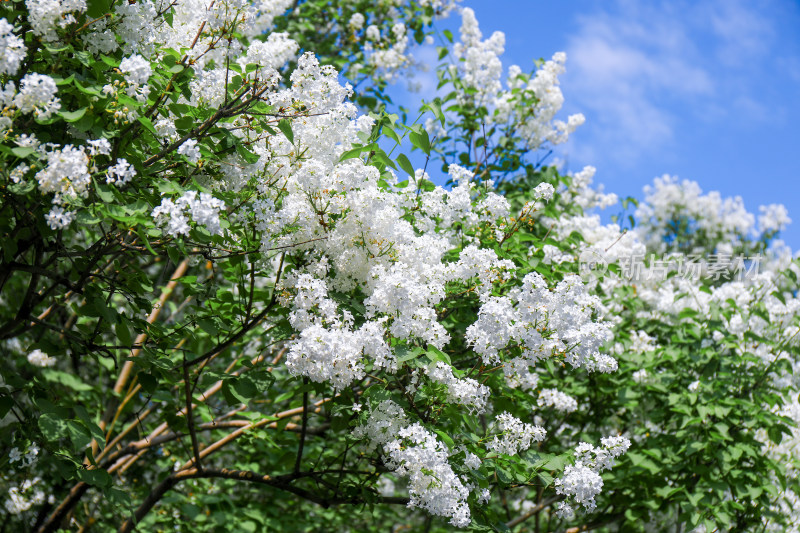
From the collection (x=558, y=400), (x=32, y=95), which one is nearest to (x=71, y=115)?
(x=32, y=95)

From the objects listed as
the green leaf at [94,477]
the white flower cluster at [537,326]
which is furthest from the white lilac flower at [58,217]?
the white flower cluster at [537,326]

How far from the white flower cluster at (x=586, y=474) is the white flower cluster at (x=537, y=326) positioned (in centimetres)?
46

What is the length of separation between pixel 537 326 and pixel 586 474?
730 mm

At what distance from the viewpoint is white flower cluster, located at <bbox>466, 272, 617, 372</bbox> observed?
3252 millimetres

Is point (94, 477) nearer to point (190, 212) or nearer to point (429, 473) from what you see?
point (190, 212)

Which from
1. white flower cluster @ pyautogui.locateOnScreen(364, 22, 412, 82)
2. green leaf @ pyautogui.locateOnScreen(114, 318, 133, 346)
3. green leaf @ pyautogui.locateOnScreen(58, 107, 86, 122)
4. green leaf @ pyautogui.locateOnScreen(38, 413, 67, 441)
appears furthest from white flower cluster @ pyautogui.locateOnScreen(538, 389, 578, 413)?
white flower cluster @ pyautogui.locateOnScreen(364, 22, 412, 82)

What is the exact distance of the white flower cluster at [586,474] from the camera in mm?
3326

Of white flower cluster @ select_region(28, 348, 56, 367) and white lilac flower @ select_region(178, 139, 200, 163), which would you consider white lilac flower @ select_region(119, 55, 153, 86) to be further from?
white flower cluster @ select_region(28, 348, 56, 367)

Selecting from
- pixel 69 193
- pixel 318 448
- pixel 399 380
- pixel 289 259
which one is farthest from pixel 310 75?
pixel 318 448

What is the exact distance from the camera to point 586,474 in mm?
3338

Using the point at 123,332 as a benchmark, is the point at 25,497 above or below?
below

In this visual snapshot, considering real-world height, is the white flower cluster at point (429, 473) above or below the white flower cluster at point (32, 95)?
below

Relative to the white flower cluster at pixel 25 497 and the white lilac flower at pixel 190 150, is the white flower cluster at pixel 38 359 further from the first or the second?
the white lilac flower at pixel 190 150

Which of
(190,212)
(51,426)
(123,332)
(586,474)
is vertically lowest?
(51,426)
